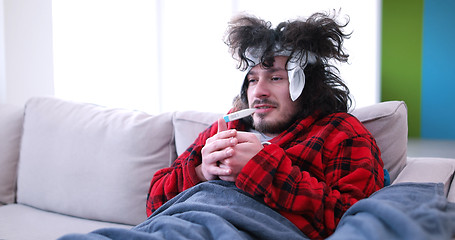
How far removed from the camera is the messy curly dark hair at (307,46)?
1421 millimetres

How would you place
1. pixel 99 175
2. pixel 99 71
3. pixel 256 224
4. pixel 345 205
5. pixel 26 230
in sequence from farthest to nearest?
1. pixel 99 71
2. pixel 99 175
3. pixel 26 230
4. pixel 345 205
5. pixel 256 224

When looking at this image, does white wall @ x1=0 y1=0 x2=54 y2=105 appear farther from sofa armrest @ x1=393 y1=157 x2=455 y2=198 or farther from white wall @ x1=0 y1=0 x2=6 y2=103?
sofa armrest @ x1=393 y1=157 x2=455 y2=198

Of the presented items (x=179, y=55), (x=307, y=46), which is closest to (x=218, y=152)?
(x=307, y=46)

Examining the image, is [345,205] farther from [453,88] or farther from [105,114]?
[453,88]

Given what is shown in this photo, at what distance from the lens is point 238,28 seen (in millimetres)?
1535

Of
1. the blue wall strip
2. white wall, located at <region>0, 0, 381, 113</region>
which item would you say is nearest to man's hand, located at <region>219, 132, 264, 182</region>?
white wall, located at <region>0, 0, 381, 113</region>

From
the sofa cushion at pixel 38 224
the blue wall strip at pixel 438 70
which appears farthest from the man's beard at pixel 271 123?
the blue wall strip at pixel 438 70

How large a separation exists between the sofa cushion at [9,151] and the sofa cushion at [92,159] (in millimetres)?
64

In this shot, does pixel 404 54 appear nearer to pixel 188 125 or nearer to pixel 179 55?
pixel 179 55

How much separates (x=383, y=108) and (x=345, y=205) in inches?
21.0

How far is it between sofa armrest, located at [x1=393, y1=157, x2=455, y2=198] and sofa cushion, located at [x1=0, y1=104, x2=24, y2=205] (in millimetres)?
1671

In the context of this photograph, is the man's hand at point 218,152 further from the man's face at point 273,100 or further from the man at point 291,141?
the man's face at point 273,100

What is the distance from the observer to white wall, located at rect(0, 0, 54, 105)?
261cm

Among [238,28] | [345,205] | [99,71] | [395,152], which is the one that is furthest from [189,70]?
[345,205]
